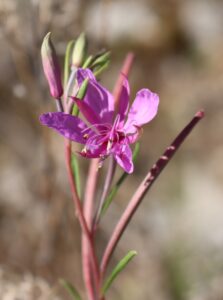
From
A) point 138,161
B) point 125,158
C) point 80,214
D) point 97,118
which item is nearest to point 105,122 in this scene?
point 97,118

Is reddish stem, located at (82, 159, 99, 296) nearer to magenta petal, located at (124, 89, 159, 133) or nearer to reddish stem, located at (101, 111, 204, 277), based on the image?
reddish stem, located at (101, 111, 204, 277)

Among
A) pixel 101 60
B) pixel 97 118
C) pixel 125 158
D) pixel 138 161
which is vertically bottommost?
pixel 138 161

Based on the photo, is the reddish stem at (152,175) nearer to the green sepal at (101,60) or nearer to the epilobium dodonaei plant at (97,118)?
the epilobium dodonaei plant at (97,118)

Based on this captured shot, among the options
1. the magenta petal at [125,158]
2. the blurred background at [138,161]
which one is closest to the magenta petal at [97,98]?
the magenta petal at [125,158]

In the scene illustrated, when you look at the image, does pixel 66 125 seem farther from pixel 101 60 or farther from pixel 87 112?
pixel 101 60

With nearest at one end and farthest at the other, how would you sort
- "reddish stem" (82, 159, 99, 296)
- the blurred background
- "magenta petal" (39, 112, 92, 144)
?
"magenta petal" (39, 112, 92, 144) < "reddish stem" (82, 159, 99, 296) < the blurred background

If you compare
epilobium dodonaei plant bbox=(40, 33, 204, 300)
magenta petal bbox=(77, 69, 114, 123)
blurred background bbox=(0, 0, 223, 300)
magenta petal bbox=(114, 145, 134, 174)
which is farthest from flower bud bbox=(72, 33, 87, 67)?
blurred background bbox=(0, 0, 223, 300)

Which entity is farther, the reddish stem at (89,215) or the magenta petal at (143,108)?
the reddish stem at (89,215)
